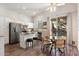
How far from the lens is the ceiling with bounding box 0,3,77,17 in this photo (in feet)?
11.3

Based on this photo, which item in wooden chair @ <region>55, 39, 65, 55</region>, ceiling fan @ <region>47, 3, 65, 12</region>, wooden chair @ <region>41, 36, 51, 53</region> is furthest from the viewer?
wooden chair @ <region>41, 36, 51, 53</region>

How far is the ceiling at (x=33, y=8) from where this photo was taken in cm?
343

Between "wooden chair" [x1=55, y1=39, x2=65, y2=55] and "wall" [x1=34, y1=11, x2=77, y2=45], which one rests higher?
"wall" [x1=34, y1=11, x2=77, y2=45]

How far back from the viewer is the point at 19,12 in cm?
373

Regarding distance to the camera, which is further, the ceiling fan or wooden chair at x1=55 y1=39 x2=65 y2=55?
wooden chair at x1=55 y1=39 x2=65 y2=55

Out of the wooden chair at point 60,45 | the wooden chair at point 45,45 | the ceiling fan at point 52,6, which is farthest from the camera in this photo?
the wooden chair at point 45,45

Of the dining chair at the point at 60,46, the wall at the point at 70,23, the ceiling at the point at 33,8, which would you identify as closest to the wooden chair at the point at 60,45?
the dining chair at the point at 60,46

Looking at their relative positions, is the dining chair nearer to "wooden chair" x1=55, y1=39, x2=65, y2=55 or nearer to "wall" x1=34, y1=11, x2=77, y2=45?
"wooden chair" x1=55, y1=39, x2=65, y2=55

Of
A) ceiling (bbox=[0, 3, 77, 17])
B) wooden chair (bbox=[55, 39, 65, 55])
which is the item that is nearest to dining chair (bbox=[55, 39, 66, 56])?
wooden chair (bbox=[55, 39, 65, 55])

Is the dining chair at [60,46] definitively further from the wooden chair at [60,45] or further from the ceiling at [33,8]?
the ceiling at [33,8]

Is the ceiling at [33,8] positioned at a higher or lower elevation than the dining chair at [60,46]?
higher

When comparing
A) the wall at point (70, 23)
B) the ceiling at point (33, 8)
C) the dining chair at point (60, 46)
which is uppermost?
the ceiling at point (33, 8)

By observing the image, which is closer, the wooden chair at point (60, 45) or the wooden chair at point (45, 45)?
the wooden chair at point (60, 45)

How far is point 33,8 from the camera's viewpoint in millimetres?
3637
